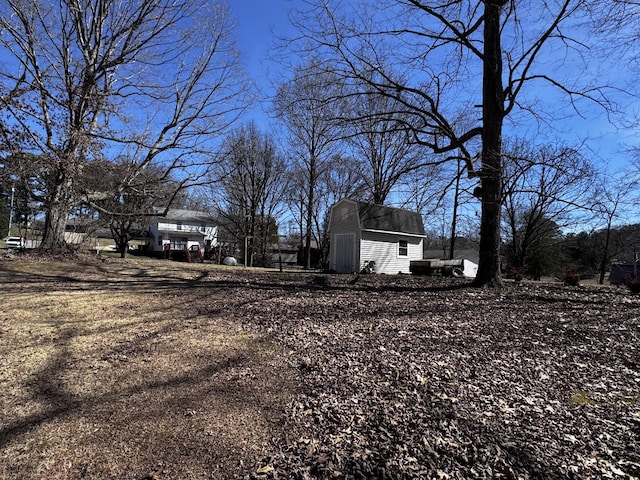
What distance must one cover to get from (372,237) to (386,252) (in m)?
1.28

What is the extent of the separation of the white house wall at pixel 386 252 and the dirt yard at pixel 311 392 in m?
11.9

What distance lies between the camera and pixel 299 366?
360cm

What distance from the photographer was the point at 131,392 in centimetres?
291

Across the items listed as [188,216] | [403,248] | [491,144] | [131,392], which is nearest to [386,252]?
[403,248]

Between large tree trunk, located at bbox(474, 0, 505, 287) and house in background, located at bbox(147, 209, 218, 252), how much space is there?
1360 inches

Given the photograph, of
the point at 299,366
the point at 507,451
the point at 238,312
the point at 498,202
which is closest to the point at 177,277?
the point at 238,312

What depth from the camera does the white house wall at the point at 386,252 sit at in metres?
17.8

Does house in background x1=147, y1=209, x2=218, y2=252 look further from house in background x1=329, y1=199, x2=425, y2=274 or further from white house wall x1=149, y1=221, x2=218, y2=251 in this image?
house in background x1=329, y1=199, x2=425, y2=274

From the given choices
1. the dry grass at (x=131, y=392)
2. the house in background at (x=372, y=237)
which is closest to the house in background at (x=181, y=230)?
the house in background at (x=372, y=237)

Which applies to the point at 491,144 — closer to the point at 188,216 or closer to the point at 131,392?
the point at 131,392

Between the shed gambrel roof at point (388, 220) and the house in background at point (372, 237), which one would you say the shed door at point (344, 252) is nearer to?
the house in background at point (372, 237)

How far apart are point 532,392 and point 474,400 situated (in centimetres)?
60

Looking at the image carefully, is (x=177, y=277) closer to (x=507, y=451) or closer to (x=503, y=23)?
(x=507, y=451)

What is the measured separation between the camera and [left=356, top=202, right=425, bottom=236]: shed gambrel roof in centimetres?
1792
